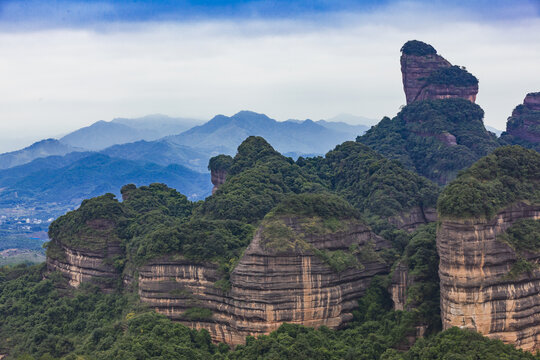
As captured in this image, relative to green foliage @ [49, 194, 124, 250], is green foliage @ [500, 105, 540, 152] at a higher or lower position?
higher

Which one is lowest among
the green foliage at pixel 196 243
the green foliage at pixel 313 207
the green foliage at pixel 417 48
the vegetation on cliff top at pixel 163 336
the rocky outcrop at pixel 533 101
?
the vegetation on cliff top at pixel 163 336

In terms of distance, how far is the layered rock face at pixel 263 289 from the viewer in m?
52.1

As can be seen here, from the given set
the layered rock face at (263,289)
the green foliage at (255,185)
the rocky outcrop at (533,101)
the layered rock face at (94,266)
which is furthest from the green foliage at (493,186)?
the rocky outcrop at (533,101)

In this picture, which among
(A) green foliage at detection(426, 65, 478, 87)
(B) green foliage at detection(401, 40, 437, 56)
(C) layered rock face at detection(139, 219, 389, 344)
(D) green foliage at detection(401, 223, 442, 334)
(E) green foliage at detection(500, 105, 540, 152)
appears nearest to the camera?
(D) green foliage at detection(401, 223, 442, 334)

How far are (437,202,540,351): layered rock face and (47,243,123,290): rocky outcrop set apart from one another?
96.2 feet

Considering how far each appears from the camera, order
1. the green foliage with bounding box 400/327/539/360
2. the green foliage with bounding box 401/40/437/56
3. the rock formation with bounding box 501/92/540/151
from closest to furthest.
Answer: the green foliage with bounding box 400/327/539/360, the rock formation with bounding box 501/92/540/151, the green foliage with bounding box 401/40/437/56

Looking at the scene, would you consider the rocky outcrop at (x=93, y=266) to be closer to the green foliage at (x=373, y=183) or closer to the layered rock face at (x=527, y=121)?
the green foliage at (x=373, y=183)

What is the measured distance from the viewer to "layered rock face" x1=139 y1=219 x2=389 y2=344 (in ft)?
171

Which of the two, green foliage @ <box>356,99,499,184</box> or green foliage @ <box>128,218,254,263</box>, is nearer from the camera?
green foliage @ <box>128,218,254,263</box>

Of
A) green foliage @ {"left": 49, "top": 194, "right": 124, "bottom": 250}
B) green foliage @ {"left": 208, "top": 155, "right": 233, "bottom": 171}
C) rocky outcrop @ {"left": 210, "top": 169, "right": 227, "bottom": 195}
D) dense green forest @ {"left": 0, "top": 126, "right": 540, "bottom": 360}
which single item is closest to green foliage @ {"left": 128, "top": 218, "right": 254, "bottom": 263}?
dense green forest @ {"left": 0, "top": 126, "right": 540, "bottom": 360}

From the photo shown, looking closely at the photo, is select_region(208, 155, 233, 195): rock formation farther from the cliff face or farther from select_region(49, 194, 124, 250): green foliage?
the cliff face

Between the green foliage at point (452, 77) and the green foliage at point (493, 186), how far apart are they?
48806mm

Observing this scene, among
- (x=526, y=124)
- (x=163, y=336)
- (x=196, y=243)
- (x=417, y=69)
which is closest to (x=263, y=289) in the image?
(x=196, y=243)

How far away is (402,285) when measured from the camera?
54562mm
